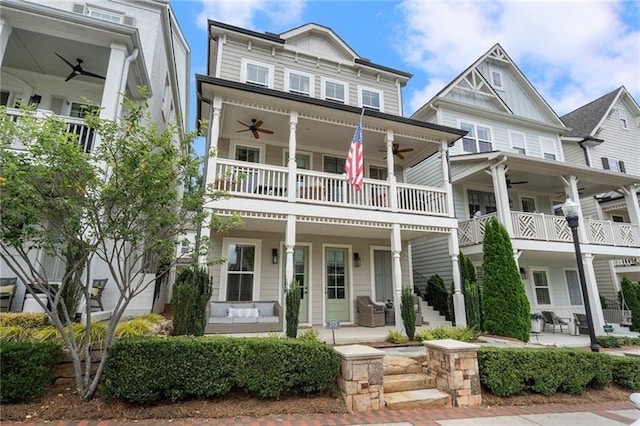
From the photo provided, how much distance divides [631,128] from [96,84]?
2511 cm

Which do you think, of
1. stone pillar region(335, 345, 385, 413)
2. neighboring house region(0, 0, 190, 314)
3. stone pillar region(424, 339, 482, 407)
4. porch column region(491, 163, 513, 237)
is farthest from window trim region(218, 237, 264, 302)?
porch column region(491, 163, 513, 237)

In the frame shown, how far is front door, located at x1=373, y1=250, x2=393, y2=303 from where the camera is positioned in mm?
10852

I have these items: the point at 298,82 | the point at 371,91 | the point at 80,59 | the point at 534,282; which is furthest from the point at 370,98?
the point at 534,282

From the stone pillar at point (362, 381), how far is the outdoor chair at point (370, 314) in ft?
17.2

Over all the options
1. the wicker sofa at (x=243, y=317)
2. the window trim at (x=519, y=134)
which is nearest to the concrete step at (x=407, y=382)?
the wicker sofa at (x=243, y=317)

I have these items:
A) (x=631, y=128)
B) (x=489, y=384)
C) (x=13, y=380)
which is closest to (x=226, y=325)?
(x=13, y=380)

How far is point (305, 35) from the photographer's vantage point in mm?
12172

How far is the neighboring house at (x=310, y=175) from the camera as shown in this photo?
817 cm

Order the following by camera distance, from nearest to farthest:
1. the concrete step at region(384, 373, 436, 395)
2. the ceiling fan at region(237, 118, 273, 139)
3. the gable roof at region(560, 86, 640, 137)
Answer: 1. the concrete step at region(384, 373, 436, 395)
2. the ceiling fan at region(237, 118, 273, 139)
3. the gable roof at region(560, 86, 640, 137)

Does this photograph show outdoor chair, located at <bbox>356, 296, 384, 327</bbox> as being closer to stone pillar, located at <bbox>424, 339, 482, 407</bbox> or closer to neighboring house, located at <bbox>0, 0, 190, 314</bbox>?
stone pillar, located at <bbox>424, 339, 482, 407</bbox>

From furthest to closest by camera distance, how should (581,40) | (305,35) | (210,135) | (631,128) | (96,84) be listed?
1. (631,128)
2. (305,35)
3. (581,40)
4. (96,84)
5. (210,135)

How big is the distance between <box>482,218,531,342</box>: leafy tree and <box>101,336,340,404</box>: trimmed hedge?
22.5ft

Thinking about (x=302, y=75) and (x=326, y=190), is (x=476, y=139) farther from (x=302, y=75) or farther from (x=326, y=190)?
(x=326, y=190)

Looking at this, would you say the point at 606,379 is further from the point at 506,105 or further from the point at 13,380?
the point at 506,105
